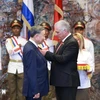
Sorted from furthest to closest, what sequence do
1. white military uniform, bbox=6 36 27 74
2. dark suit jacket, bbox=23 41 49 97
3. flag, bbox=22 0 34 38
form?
flag, bbox=22 0 34 38
white military uniform, bbox=6 36 27 74
dark suit jacket, bbox=23 41 49 97

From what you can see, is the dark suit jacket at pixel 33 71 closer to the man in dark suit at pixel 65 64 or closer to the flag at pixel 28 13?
the man in dark suit at pixel 65 64

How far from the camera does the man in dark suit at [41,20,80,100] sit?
3.38 meters

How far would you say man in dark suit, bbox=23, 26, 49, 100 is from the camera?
10.4 ft

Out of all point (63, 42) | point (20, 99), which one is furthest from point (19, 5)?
point (63, 42)

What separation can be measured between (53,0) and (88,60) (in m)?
1.97

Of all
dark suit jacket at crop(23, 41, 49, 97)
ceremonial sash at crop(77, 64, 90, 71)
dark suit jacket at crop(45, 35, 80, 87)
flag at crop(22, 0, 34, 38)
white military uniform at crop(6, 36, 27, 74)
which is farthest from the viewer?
Answer: flag at crop(22, 0, 34, 38)

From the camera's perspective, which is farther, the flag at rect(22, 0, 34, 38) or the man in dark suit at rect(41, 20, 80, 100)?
the flag at rect(22, 0, 34, 38)

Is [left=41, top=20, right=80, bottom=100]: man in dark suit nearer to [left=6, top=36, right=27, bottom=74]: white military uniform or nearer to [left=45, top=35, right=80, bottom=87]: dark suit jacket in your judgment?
[left=45, top=35, right=80, bottom=87]: dark suit jacket

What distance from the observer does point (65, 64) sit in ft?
11.2

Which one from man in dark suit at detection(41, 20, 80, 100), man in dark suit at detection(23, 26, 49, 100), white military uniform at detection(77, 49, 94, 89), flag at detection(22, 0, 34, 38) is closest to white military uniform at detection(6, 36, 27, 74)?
flag at detection(22, 0, 34, 38)

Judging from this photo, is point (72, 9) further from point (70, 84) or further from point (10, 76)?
point (70, 84)

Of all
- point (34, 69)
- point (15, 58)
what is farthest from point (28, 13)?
point (34, 69)

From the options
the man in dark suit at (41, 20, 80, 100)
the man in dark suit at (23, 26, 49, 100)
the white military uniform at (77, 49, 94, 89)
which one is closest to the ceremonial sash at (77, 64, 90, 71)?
the white military uniform at (77, 49, 94, 89)

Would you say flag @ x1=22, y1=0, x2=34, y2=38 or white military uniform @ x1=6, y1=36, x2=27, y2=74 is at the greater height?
flag @ x1=22, y1=0, x2=34, y2=38
